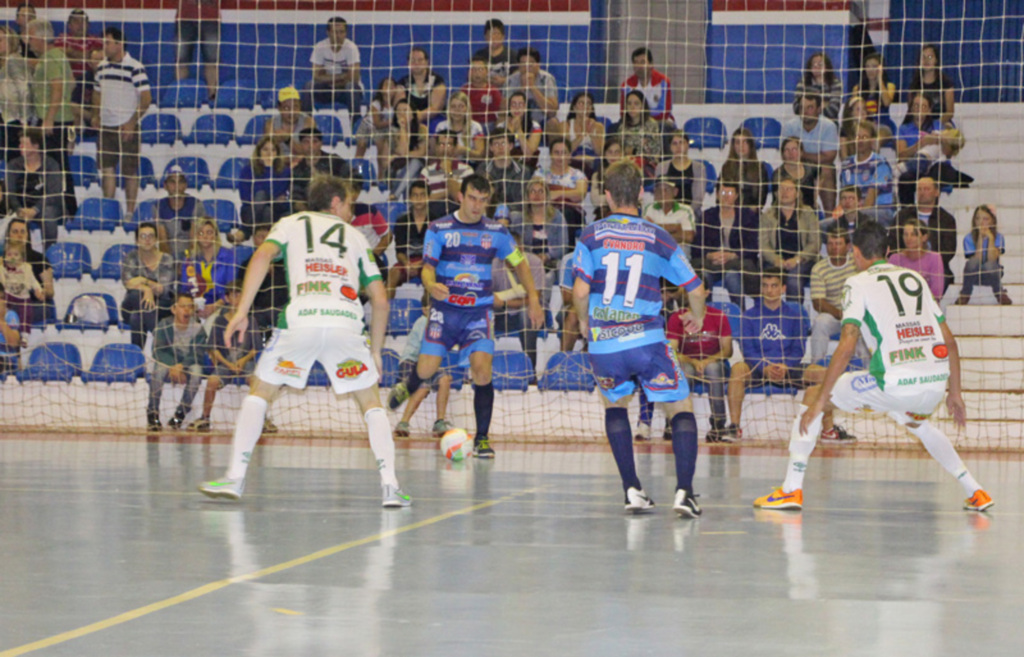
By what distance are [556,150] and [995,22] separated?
6.29 meters

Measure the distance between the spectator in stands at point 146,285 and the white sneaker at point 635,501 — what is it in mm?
9027

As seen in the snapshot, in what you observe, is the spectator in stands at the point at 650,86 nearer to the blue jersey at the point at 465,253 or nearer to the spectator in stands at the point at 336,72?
the spectator in stands at the point at 336,72

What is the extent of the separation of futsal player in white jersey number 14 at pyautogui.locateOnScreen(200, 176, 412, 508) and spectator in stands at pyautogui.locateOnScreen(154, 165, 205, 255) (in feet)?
28.0

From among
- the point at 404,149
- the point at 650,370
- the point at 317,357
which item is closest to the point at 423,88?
the point at 404,149

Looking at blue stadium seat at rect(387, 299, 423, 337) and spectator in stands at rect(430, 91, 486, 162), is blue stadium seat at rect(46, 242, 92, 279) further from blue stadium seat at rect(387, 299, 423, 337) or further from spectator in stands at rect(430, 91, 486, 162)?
spectator in stands at rect(430, 91, 486, 162)

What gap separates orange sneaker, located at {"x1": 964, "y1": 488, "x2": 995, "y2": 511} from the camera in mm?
7367

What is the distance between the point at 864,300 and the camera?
23.8 feet

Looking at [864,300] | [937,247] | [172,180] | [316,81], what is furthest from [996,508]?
[316,81]

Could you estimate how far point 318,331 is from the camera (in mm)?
7094

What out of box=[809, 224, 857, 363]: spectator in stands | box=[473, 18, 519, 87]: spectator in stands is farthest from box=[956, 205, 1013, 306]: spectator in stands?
box=[473, 18, 519, 87]: spectator in stands

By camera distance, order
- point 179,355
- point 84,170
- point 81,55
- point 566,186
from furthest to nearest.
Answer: point 81,55, point 84,170, point 566,186, point 179,355

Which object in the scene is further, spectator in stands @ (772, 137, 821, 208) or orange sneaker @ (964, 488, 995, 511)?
spectator in stands @ (772, 137, 821, 208)

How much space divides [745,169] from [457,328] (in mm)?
5762

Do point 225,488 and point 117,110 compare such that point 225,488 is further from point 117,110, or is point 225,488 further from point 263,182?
point 117,110
